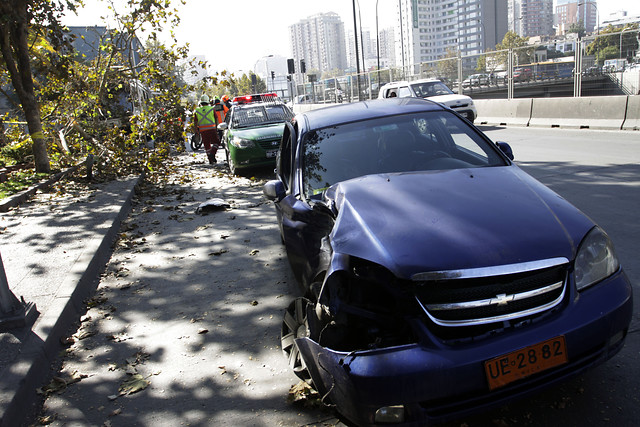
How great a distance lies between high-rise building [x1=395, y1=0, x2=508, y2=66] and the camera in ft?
532

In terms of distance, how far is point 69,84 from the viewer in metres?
15.1

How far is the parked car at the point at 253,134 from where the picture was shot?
12.1 m

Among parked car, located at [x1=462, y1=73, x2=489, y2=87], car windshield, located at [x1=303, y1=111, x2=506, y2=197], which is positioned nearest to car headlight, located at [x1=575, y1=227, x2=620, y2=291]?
car windshield, located at [x1=303, y1=111, x2=506, y2=197]

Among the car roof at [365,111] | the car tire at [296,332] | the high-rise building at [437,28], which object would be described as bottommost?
the car tire at [296,332]

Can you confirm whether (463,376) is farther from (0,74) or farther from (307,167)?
(0,74)

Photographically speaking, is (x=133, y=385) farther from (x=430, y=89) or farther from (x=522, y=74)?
(x=522, y=74)

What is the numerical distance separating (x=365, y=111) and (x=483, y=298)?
2.55m

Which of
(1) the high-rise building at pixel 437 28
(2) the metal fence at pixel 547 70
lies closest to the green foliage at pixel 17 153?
(2) the metal fence at pixel 547 70

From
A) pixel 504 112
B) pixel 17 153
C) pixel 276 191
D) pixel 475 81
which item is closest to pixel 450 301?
pixel 276 191

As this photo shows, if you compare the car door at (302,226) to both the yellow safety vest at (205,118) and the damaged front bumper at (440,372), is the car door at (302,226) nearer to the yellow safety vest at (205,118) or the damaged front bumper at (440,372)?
the damaged front bumper at (440,372)

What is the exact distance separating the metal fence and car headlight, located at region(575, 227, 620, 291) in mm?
17028

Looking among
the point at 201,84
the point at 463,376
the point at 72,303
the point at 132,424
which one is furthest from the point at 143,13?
the point at 463,376

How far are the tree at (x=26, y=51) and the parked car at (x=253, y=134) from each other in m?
4.32

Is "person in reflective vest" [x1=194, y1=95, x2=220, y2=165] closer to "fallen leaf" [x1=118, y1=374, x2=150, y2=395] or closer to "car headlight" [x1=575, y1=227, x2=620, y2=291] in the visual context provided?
"fallen leaf" [x1=118, y1=374, x2=150, y2=395]
